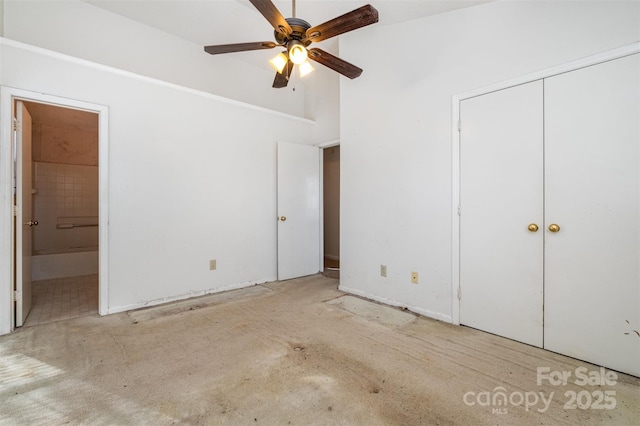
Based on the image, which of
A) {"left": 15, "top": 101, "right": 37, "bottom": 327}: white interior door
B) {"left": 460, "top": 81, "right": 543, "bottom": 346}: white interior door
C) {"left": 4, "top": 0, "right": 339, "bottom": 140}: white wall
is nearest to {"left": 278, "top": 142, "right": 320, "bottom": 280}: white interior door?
{"left": 4, "top": 0, "right": 339, "bottom": 140}: white wall

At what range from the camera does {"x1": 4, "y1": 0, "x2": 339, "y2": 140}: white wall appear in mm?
2727

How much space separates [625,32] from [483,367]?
227 cm

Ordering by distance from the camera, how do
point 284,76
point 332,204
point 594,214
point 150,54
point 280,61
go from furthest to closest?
1. point 332,204
2. point 150,54
3. point 284,76
4. point 280,61
5. point 594,214

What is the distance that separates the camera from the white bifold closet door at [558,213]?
68.7 inches

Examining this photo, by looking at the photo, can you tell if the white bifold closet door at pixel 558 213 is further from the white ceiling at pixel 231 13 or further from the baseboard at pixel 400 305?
the white ceiling at pixel 231 13

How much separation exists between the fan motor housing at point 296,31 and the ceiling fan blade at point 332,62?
4.3 inches

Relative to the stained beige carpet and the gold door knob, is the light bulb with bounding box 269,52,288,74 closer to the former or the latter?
the stained beige carpet

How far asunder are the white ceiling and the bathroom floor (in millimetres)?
3175

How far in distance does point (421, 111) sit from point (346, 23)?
1297 mm

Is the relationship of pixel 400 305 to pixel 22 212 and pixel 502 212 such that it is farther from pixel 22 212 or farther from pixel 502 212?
pixel 22 212

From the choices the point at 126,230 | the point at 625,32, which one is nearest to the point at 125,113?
the point at 126,230

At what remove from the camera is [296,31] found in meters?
1.90

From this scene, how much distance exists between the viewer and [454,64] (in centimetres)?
249

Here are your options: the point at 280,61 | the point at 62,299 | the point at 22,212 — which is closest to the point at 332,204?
the point at 280,61
